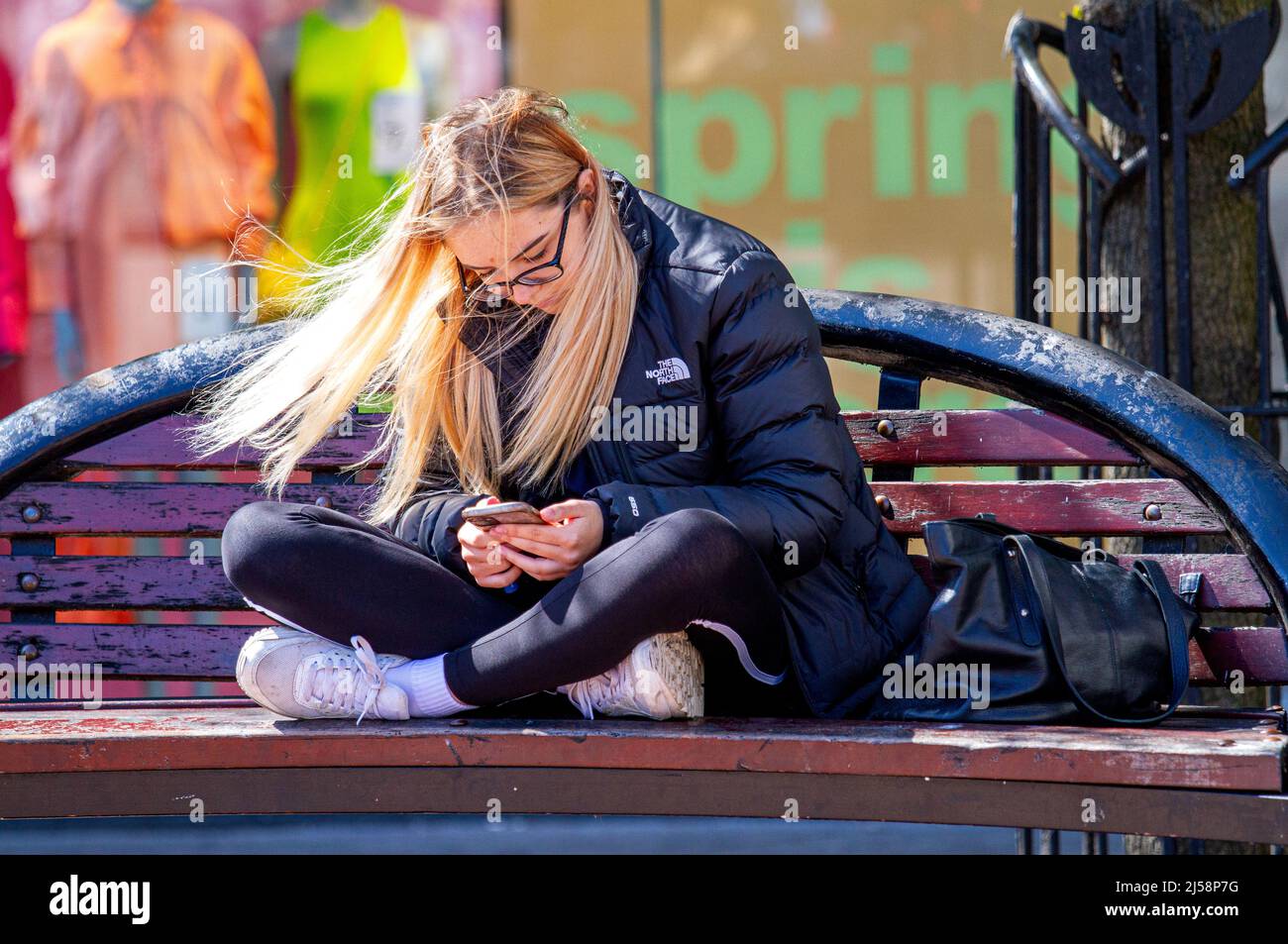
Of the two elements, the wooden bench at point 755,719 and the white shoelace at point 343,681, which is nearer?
the wooden bench at point 755,719

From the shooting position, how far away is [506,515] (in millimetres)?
2377

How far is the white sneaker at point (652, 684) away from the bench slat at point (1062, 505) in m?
0.58

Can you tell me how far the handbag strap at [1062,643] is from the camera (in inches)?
90.6

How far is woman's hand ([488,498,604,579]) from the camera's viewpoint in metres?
2.37

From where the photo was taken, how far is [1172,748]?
206 centimetres

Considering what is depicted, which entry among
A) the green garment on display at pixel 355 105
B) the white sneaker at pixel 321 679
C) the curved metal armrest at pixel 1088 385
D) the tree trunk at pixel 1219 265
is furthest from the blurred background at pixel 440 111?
the white sneaker at pixel 321 679

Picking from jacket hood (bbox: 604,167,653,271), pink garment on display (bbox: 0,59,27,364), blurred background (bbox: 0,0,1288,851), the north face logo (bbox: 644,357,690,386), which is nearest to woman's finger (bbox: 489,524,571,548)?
the north face logo (bbox: 644,357,690,386)

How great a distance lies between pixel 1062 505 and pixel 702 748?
0.92 metres

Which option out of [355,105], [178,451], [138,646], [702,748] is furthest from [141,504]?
[355,105]

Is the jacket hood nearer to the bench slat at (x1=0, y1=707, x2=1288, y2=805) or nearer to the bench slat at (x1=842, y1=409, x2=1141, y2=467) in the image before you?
the bench slat at (x1=842, y1=409, x2=1141, y2=467)

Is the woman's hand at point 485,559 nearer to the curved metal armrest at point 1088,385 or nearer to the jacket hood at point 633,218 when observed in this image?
the jacket hood at point 633,218
